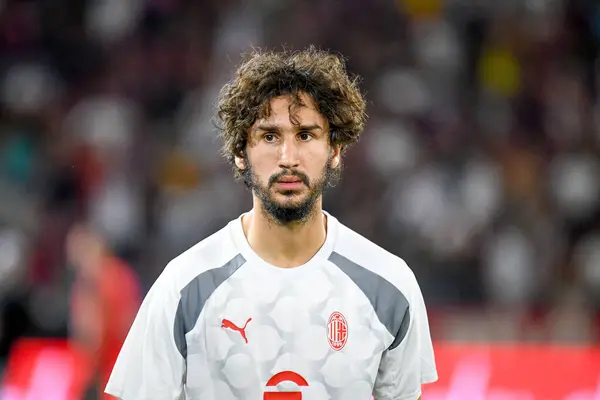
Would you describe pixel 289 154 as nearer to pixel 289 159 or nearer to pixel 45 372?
pixel 289 159

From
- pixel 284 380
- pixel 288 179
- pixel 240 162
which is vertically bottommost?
pixel 284 380

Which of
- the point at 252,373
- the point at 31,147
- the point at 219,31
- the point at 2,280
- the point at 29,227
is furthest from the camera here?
the point at 219,31

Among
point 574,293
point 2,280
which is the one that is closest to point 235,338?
point 2,280

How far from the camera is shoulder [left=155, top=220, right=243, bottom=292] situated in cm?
347

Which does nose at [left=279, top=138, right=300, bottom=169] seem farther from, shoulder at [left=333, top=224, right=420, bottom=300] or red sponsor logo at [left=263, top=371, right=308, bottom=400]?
red sponsor logo at [left=263, top=371, right=308, bottom=400]

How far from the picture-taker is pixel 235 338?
346cm

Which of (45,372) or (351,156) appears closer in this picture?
(45,372)

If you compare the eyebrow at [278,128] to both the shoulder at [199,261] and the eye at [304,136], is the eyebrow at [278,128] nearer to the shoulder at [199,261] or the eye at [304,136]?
the eye at [304,136]

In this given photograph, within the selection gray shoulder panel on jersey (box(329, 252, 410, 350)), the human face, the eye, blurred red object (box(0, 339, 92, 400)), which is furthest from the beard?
blurred red object (box(0, 339, 92, 400))

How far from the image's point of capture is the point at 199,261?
11.6 ft

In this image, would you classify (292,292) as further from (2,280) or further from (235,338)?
(2,280)

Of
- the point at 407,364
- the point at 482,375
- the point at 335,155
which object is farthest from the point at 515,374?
the point at 335,155

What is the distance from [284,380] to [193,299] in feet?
1.23

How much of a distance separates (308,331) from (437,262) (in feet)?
19.2
